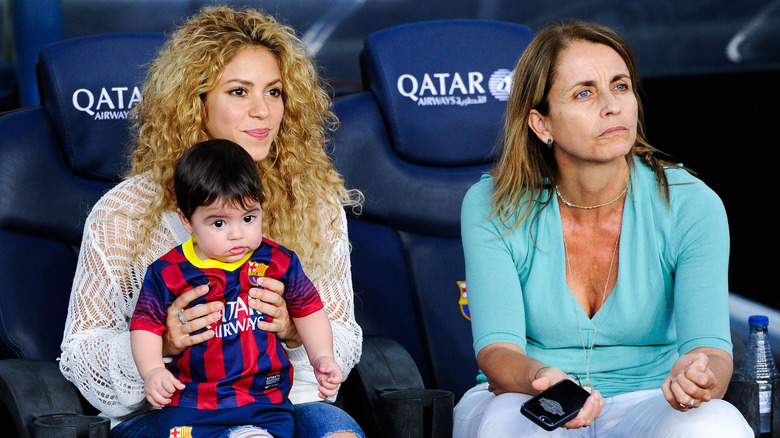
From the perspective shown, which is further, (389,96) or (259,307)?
(389,96)

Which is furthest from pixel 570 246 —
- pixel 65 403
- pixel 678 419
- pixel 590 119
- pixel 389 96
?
pixel 65 403

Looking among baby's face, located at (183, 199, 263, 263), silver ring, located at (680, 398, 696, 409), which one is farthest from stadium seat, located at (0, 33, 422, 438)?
silver ring, located at (680, 398, 696, 409)

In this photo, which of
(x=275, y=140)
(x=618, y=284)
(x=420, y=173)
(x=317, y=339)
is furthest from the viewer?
(x=420, y=173)

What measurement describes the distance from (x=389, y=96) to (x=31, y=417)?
1.24 meters

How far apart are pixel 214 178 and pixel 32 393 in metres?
0.59

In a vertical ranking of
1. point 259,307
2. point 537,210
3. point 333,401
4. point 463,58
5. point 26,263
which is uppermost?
point 463,58

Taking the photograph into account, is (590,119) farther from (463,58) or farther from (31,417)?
(31,417)

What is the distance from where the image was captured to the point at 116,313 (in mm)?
1925

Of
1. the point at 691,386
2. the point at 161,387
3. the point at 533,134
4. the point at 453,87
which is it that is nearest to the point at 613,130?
the point at 533,134

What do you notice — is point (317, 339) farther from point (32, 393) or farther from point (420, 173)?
point (420, 173)

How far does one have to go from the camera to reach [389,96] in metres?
2.55

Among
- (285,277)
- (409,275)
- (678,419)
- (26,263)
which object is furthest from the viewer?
(409,275)

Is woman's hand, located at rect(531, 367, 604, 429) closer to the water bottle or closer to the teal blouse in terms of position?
the teal blouse

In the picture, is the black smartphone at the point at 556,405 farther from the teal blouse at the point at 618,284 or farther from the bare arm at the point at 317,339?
the bare arm at the point at 317,339
